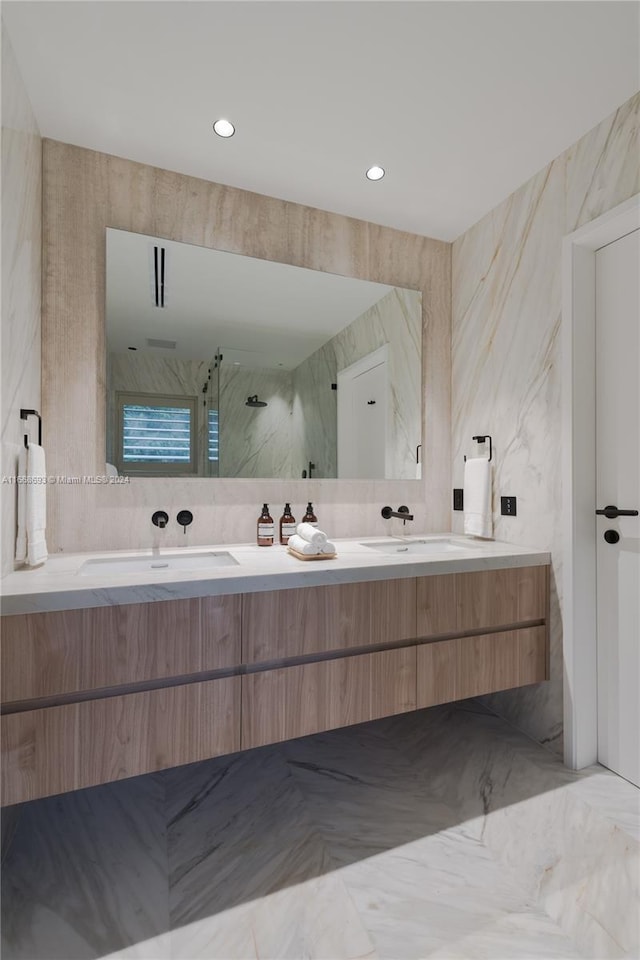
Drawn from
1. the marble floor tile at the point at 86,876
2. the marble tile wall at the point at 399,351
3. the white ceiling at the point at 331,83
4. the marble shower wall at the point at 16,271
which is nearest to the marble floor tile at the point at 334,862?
the marble floor tile at the point at 86,876

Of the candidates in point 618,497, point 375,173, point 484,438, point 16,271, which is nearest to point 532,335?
point 484,438

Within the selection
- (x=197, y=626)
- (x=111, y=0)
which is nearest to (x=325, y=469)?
(x=197, y=626)

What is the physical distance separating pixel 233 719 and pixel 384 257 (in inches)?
83.7

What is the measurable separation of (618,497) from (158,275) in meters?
1.98

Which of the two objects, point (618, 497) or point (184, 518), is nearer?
point (618, 497)

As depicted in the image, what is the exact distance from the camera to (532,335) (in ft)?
6.54

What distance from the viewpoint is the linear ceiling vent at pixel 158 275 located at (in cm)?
192

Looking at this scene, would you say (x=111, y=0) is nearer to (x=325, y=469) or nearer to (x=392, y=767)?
(x=325, y=469)

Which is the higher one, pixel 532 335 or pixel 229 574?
pixel 532 335

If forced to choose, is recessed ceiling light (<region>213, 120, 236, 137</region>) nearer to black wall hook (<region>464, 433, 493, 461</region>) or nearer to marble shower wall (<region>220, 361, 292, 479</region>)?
marble shower wall (<region>220, 361, 292, 479</region>)

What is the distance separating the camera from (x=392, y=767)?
1877 mm

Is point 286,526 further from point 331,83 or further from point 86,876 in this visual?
point 331,83

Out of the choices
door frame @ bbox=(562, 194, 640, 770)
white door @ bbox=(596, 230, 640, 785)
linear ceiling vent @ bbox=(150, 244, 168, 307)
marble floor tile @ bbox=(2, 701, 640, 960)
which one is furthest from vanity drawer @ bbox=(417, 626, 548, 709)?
linear ceiling vent @ bbox=(150, 244, 168, 307)

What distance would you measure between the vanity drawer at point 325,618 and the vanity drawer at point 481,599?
0.23 ft
